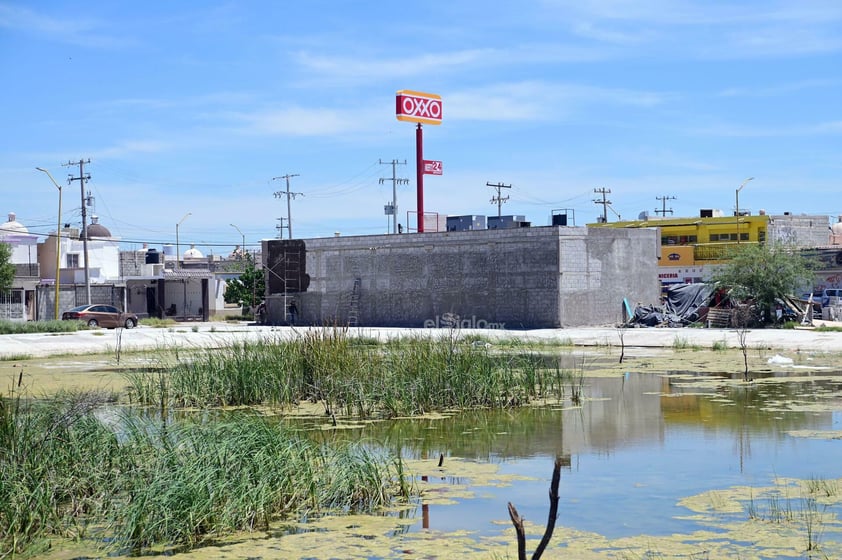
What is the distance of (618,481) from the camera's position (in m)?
13.3

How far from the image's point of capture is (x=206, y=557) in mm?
9812

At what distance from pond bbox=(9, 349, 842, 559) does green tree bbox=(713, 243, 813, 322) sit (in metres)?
23.9

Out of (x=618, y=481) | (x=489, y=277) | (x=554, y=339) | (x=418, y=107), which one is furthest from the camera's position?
(x=418, y=107)

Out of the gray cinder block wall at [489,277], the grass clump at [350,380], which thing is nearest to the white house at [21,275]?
the gray cinder block wall at [489,277]

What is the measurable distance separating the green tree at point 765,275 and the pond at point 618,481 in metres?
23.9

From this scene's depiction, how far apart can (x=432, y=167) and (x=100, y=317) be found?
22.9m

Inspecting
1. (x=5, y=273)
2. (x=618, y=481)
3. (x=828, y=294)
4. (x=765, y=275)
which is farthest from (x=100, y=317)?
(x=618, y=481)

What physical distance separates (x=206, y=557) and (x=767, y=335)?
32701mm

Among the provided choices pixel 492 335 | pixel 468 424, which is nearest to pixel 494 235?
pixel 492 335

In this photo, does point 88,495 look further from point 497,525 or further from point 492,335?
point 492,335

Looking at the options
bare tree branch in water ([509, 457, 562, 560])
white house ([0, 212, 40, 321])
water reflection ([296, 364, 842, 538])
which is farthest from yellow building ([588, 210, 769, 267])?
bare tree branch in water ([509, 457, 562, 560])

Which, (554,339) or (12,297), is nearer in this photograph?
(554,339)

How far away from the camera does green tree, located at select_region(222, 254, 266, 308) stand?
72000mm

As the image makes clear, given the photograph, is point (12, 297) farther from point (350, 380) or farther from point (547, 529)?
point (547, 529)
